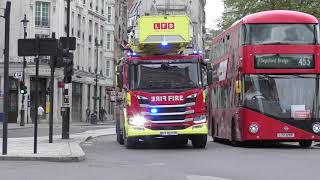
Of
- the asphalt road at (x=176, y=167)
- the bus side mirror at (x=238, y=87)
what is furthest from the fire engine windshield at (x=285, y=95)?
the asphalt road at (x=176, y=167)

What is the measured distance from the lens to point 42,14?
6806 centimetres

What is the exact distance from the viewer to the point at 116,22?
328 ft

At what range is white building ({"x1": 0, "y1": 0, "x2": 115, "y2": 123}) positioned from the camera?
65875 mm

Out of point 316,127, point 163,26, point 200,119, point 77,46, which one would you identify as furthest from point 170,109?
point 77,46

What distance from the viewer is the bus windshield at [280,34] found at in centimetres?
2288

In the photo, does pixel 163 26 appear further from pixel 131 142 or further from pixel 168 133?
pixel 131 142

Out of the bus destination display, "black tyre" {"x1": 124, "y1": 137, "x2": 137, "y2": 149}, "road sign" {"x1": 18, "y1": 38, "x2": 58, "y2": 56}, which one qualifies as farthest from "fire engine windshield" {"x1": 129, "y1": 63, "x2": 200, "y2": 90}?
"road sign" {"x1": 18, "y1": 38, "x2": 58, "y2": 56}

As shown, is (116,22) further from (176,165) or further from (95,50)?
(176,165)

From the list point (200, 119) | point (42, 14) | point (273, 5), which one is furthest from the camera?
point (42, 14)

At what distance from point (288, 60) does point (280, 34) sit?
3.17ft

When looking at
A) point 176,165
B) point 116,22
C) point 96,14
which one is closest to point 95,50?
point 96,14

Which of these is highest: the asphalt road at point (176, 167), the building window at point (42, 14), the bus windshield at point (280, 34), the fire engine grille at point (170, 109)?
the building window at point (42, 14)

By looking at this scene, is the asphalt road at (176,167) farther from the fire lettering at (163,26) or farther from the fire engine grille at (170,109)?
the fire lettering at (163,26)

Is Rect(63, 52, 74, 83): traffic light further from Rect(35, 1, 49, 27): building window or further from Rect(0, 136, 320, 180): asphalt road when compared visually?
Rect(35, 1, 49, 27): building window
